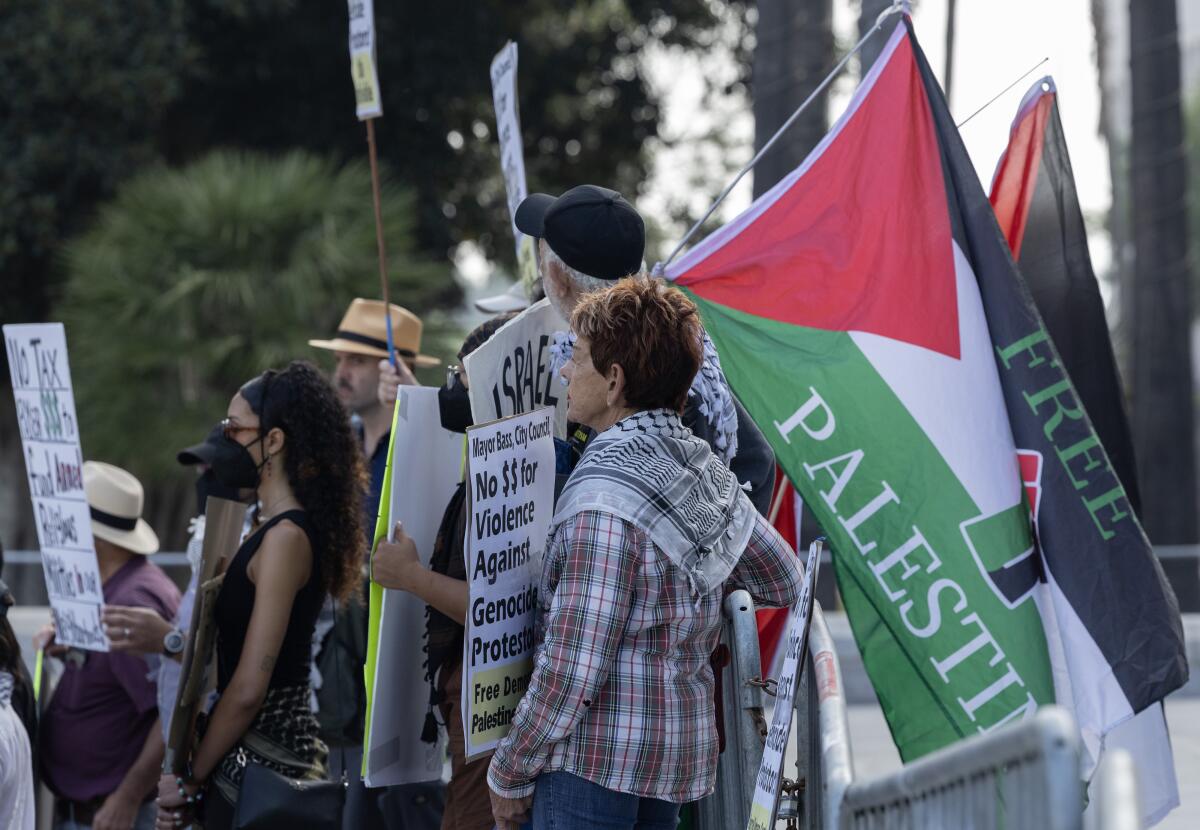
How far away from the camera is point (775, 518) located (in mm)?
5180

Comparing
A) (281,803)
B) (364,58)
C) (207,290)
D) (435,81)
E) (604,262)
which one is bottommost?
(281,803)

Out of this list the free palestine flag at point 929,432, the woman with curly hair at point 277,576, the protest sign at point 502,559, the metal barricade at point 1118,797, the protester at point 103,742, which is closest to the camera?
the metal barricade at point 1118,797

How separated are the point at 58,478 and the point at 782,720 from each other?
2836mm

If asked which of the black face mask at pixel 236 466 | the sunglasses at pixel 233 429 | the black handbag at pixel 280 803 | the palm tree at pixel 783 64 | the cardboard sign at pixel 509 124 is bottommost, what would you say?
the black handbag at pixel 280 803

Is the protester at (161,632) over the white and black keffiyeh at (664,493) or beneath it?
beneath

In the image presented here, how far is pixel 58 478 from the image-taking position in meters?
5.00

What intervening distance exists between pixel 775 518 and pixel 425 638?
174cm

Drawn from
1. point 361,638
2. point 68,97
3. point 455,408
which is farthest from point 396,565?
point 68,97

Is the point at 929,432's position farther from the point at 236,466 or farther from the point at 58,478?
the point at 58,478

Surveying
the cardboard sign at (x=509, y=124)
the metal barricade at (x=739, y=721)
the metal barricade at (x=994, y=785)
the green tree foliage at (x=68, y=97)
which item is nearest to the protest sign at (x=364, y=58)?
the cardboard sign at (x=509, y=124)

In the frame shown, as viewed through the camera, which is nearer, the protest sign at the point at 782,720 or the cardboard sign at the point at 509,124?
the protest sign at the point at 782,720

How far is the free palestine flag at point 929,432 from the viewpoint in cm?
425

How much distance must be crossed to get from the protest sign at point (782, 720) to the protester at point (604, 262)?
63cm

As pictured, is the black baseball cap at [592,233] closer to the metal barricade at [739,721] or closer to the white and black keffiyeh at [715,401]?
the white and black keffiyeh at [715,401]
